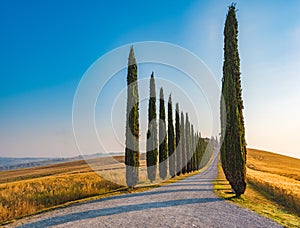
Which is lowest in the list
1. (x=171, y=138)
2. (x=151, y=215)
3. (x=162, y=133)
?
(x=151, y=215)

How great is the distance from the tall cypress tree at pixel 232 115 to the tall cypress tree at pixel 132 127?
615 cm

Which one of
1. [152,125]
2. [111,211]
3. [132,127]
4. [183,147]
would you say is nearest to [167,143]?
[152,125]

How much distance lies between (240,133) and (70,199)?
9605 millimetres

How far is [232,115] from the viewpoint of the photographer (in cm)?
1400

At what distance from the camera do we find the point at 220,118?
1622cm

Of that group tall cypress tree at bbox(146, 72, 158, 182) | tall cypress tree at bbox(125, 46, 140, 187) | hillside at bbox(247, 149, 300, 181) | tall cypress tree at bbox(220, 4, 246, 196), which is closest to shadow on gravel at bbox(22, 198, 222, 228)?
tall cypress tree at bbox(220, 4, 246, 196)

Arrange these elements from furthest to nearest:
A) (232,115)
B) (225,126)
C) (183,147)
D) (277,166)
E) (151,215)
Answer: (277,166) → (183,147) → (225,126) → (232,115) → (151,215)

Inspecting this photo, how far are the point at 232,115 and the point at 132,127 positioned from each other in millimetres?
7381

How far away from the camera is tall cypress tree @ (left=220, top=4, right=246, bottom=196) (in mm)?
13500

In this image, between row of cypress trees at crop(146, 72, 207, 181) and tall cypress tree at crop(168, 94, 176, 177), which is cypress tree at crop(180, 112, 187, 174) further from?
tall cypress tree at crop(168, 94, 176, 177)

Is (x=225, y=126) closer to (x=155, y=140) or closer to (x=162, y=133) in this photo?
(x=155, y=140)

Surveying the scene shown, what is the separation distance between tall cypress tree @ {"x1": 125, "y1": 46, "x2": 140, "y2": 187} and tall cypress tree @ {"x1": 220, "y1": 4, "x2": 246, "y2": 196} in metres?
6.15

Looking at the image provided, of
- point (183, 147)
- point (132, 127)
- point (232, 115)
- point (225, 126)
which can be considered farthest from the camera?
point (183, 147)

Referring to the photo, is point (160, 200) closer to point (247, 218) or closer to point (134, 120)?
point (247, 218)
